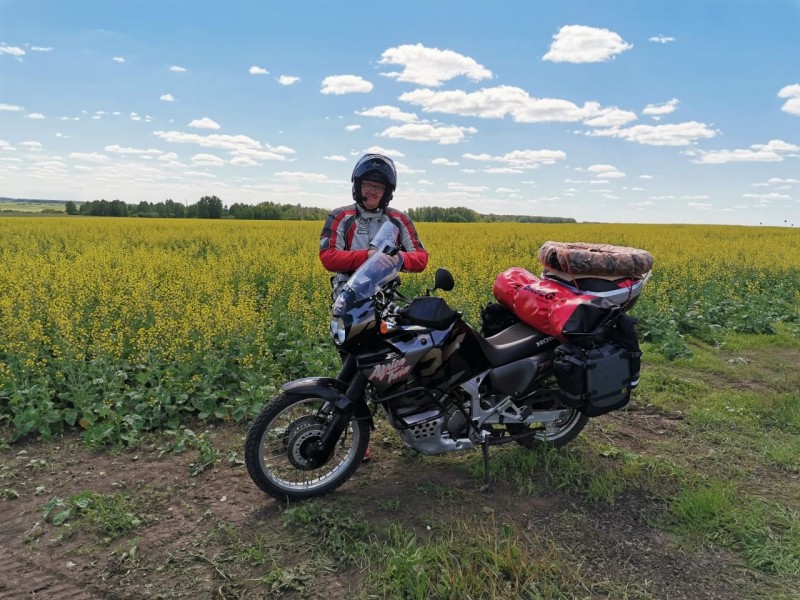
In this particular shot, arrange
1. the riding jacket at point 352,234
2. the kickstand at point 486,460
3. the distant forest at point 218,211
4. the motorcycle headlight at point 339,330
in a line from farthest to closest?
the distant forest at point 218,211 < the riding jacket at point 352,234 < the kickstand at point 486,460 < the motorcycle headlight at point 339,330

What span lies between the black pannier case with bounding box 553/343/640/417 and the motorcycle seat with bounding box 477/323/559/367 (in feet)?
0.57

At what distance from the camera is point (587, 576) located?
2.88 metres

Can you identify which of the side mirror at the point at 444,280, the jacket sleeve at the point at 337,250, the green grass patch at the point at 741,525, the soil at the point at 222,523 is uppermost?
the jacket sleeve at the point at 337,250

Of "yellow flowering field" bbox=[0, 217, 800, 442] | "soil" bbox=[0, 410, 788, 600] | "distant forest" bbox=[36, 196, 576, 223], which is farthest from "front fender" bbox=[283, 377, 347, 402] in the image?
"distant forest" bbox=[36, 196, 576, 223]

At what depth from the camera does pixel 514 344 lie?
377 centimetres

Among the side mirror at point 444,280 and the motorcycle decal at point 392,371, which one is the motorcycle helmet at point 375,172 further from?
the motorcycle decal at point 392,371

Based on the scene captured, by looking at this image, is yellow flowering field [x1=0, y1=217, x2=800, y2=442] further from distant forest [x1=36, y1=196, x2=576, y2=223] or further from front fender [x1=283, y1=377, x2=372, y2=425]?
distant forest [x1=36, y1=196, x2=576, y2=223]

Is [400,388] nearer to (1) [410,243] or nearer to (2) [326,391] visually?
(2) [326,391]

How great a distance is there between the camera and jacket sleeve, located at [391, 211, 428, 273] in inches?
151

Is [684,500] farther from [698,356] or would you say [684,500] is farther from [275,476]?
[698,356]

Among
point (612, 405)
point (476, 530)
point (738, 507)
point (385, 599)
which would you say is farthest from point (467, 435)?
point (738, 507)

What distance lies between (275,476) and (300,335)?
10.8 ft

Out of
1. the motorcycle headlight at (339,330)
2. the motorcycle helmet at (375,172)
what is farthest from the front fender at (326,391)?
the motorcycle helmet at (375,172)

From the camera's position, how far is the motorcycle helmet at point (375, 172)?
3.80 m
